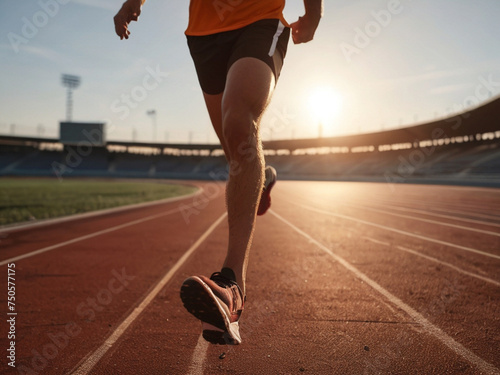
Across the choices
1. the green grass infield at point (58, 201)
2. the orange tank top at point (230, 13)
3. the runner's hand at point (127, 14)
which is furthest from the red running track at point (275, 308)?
the green grass infield at point (58, 201)

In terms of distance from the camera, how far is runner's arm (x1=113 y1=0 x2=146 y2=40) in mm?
2145

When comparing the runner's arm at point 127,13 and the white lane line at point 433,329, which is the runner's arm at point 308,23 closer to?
the runner's arm at point 127,13

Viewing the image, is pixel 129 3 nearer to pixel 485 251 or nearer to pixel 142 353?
pixel 142 353

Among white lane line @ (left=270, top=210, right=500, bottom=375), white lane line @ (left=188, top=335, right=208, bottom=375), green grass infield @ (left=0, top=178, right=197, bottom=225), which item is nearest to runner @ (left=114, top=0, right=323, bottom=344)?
white lane line @ (left=188, top=335, right=208, bottom=375)

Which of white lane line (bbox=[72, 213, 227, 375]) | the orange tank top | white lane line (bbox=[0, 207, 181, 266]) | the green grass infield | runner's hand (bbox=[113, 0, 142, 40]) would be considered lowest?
the green grass infield

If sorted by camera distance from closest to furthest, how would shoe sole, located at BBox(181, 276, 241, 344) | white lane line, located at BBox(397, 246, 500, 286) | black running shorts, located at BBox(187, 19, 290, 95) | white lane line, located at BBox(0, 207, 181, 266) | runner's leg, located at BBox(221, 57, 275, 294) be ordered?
shoe sole, located at BBox(181, 276, 241, 344)
runner's leg, located at BBox(221, 57, 275, 294)
black running shorts, located at BBox(187, 19, 290, 95)
white lane line, located at BBox(397, 246, 500, 286)
white lane line, located at BBox(0, 207, 181, 266)

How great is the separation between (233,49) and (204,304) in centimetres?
130

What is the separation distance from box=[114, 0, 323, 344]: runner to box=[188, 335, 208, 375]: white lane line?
0.35 meters

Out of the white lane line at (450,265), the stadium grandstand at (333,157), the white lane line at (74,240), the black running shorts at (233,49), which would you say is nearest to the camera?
the black running shorts at (233,49)

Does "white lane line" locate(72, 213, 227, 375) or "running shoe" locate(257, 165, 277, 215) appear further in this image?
"running shoe" locate(257, 165, 277, 215)

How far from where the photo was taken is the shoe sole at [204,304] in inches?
54.4

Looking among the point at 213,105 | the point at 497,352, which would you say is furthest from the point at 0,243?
the point at 497,352

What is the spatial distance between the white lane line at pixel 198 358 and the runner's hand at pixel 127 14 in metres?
2.10

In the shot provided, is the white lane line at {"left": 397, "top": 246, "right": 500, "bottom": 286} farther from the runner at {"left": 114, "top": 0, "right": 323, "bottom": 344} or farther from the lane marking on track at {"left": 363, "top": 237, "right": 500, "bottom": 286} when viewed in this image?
the runner at {"left": 114, "top": 0, "right": 323, "bottom": 344}
